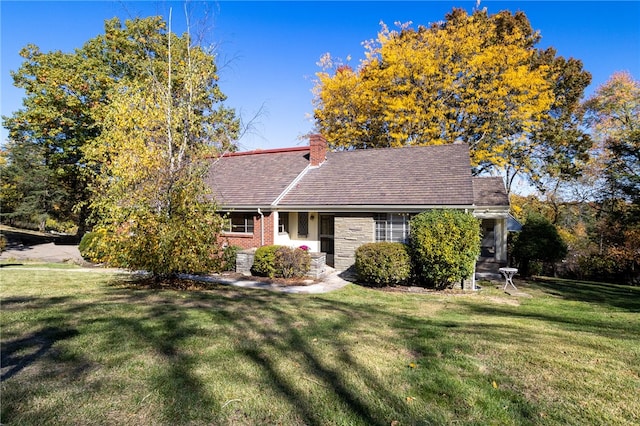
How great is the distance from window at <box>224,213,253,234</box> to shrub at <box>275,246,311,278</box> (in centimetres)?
368

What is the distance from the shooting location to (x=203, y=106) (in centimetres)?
1238

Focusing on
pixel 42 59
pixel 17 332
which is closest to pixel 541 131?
pixel 17 332

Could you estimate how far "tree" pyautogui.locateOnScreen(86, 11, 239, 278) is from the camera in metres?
8.79

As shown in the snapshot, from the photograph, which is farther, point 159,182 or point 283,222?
point 283,222

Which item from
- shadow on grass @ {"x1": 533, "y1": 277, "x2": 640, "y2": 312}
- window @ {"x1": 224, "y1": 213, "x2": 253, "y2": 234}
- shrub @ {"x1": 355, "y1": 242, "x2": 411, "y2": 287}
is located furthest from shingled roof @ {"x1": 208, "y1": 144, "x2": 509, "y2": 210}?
shadow on grass @ {"x1": 533, "y1": 277, "x2": 640, "y2": 312}

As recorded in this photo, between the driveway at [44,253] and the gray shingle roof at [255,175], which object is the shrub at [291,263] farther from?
the driveway at [44,253]

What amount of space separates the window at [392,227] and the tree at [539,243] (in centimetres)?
713

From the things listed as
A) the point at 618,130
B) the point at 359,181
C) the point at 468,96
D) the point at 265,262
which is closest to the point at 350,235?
the point at 359,181

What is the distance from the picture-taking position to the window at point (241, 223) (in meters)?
15.5

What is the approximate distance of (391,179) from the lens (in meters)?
14.5

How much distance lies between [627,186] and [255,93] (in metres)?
19.4

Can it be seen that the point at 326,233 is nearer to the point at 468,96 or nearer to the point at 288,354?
the point at 288,354

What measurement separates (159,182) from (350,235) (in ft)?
24.4

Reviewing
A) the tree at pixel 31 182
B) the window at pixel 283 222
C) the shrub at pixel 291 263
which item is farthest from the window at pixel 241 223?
the tree at pixel 31 182
